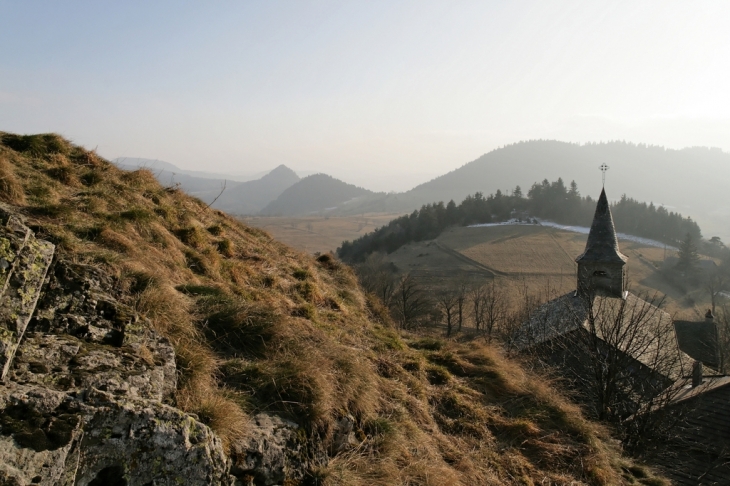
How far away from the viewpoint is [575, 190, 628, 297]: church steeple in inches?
1212

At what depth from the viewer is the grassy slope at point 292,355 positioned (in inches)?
165

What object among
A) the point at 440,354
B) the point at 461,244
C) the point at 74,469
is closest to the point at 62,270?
the point at 74,469

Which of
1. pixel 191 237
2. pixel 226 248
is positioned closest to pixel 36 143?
pixel 191 237

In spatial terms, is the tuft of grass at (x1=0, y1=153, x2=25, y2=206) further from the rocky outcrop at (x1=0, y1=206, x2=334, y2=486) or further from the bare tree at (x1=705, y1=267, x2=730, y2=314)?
the bare tree at (x1=705, y1=267, x2=730, y2=314)

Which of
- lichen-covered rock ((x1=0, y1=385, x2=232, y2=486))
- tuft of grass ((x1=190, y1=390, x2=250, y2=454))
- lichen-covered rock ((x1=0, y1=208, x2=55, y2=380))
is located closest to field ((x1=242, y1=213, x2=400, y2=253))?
tuft of grass ((x1=190, y1=390, x2=250, y2=454))

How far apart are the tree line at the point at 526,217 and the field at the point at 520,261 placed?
501 centimetres

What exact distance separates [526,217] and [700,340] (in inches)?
2599

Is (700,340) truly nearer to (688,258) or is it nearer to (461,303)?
(461,303)

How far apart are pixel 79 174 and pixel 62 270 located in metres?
5.61

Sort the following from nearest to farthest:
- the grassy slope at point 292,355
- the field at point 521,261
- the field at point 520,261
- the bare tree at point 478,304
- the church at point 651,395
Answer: the grassy slope at point 292,355, the church at point 651,395, the bare tree at point 478,304, the field at point 521,261, the field at point 520,261

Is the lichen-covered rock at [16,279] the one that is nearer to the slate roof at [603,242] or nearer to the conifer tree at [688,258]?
the slate roof at [603,242]

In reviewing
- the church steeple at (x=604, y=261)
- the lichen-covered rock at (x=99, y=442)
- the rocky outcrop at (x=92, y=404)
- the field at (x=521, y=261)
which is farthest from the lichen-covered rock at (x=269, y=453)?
the field at (x=521, y=261)

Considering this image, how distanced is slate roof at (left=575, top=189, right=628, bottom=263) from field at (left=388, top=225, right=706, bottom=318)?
80.3 feet

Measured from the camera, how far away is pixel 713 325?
3997 centimetres
